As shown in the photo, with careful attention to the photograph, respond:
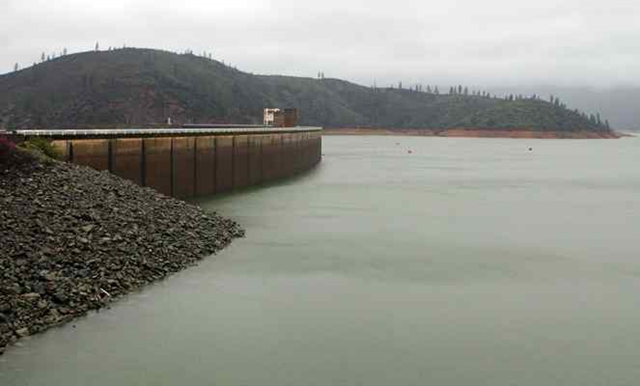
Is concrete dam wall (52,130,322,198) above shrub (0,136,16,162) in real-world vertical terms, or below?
below

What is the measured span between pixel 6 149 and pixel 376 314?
12.4 m

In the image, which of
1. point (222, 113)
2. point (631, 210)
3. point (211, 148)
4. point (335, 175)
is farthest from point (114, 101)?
point (631, 210)

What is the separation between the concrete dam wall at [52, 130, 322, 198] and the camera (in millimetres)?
25594

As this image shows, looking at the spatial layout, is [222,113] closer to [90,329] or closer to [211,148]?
[211,148]

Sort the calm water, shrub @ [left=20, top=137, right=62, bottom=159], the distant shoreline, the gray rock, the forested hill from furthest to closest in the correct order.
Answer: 1. the distant shoreline
2. the forested hill
3. shrub @ [left=20, top=137, right=62, bottom=159]
4. the gray rock
5. the calm water

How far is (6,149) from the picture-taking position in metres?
20.2

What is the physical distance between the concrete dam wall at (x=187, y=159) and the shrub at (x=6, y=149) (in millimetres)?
2724

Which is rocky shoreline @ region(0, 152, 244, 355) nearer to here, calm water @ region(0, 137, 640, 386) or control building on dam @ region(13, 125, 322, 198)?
calm water @ region(0, 137, 640, 386)

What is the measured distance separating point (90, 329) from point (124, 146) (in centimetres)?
1489

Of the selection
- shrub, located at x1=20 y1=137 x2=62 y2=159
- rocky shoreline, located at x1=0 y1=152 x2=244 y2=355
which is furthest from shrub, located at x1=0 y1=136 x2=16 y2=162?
shrub, located at x1=20 y1=137 x2=62 y2=159

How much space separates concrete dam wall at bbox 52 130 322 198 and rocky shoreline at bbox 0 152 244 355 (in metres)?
2.29

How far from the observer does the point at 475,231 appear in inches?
1027

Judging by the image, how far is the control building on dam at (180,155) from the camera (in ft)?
82.8

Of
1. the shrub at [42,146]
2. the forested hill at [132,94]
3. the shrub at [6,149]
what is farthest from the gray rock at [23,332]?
the forested hill at [132,94]
